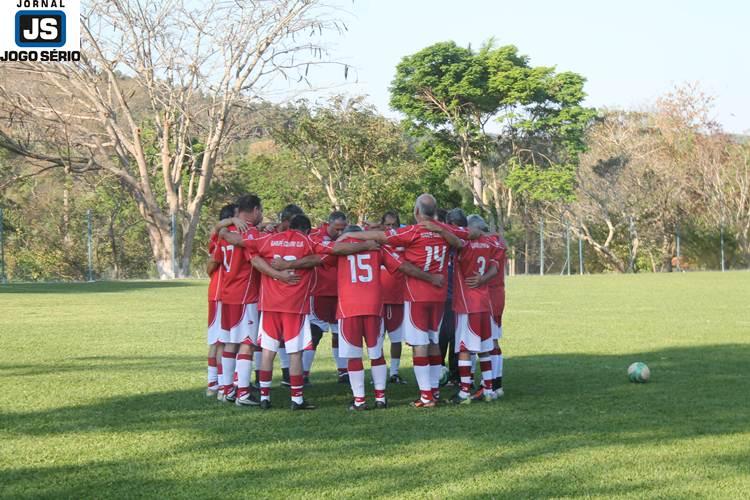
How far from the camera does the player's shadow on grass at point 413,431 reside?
20.1 feet

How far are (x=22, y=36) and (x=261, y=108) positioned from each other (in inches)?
723

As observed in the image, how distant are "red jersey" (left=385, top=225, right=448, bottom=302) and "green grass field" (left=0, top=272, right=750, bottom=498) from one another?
103 cm

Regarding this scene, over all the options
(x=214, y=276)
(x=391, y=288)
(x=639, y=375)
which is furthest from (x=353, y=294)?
(x=639, y=375)

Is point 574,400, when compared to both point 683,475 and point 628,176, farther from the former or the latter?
point 628,176

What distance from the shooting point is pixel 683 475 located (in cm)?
621

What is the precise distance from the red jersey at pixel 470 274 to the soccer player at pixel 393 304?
533 millimetres

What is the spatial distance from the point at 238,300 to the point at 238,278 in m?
0.21

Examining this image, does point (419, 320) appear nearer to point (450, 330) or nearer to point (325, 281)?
point (325, 281)

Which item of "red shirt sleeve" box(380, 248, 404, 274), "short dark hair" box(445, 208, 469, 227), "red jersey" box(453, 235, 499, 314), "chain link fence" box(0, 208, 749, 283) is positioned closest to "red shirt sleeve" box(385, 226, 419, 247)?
"red shirt sleeve" box(380, 248, 404, 274)

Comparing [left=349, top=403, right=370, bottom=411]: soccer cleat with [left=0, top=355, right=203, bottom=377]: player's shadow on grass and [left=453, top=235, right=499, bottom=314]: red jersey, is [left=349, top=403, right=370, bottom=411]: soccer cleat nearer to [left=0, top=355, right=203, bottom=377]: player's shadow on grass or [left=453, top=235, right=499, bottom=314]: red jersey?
[left=453, top=235, right=499, bottom=314]: red jersey

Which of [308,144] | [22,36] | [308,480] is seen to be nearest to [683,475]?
[308,480]

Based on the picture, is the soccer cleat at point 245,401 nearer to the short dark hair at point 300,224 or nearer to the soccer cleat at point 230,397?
the soccer cleat at point 230,397

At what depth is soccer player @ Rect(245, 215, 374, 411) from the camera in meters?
8.90

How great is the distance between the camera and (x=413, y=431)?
7742mm
